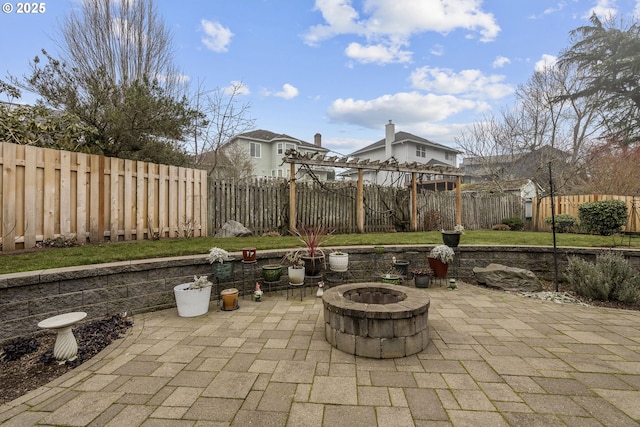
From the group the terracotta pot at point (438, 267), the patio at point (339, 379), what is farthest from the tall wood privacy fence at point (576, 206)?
the patio at point (339, 379)

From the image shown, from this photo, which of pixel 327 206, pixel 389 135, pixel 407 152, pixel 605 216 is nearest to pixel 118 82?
pixel 327 206

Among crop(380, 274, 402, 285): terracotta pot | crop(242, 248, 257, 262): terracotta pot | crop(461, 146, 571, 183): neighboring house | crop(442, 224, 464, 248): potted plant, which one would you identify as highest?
crop(461, 146, 571, 183): neighboring house

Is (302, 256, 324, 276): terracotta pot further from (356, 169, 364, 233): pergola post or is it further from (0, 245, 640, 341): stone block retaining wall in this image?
(356, 169, 364, 233): pergola post

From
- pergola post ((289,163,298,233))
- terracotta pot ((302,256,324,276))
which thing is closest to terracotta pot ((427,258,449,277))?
terracotta pot ((302,256,324,276))

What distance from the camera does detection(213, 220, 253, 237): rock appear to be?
6.89 meters

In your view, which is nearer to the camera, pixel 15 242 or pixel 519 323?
pixel 519 323

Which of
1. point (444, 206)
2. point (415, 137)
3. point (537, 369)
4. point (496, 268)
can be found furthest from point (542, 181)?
point (537, 369)

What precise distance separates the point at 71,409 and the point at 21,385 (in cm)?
80

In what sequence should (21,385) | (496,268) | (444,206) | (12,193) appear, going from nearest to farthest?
(21,385), (12,193), (496,268), (444,206)

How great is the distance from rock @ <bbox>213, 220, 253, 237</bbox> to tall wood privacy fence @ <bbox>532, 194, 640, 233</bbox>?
1191cm

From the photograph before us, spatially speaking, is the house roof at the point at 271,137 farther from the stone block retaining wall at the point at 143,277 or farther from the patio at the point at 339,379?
the patio at the point at 339,379

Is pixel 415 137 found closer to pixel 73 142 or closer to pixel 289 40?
pixel 289 40

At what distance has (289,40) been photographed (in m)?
8.14

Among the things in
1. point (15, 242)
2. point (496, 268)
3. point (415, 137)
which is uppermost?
point (415, 137)
